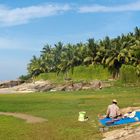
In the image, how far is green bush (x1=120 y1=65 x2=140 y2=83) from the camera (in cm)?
8138

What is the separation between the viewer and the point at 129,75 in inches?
3216

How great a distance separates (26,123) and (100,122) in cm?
571

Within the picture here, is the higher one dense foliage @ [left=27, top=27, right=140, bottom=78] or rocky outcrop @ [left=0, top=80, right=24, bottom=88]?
dense foliage @ [left=27, top=27, right=140, bottom=78]

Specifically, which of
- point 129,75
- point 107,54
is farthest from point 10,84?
point 129,75

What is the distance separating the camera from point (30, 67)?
452 feet

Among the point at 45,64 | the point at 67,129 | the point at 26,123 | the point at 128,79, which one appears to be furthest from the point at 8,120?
the point at 45,64

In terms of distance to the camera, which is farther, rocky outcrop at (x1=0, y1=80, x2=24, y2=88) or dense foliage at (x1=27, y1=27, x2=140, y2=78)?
rocky outcrop at (x1=0, y1=80, x2=24, y2=88)

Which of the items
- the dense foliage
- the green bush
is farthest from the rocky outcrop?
the green bush

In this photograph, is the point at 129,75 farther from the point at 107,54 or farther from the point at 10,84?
the point at 10,84

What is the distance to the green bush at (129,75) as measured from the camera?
81.4 metres

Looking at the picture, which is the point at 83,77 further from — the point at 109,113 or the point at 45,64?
the point at 109,113

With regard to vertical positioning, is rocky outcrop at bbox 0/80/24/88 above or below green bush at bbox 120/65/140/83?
below

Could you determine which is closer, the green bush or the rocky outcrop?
the green bush

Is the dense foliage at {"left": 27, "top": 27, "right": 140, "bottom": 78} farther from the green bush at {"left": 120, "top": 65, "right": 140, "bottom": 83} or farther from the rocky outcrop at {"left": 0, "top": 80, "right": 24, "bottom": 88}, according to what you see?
the rocky outcrop at {"left": 0, "top": 80, "right": 24, "bottom": 88}
